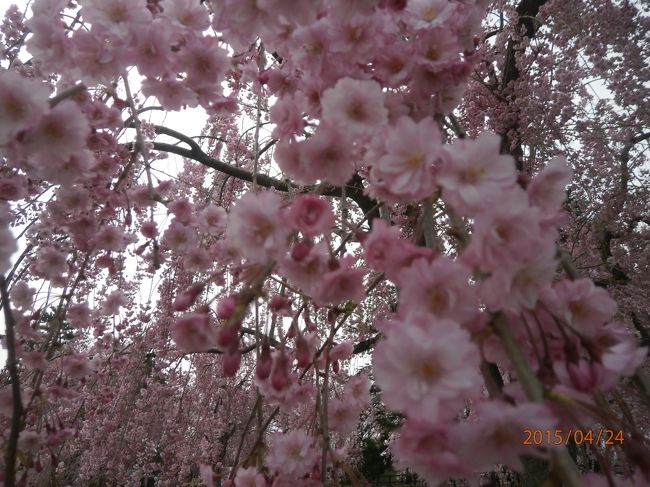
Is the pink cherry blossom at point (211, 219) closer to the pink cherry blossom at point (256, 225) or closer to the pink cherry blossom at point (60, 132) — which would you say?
the pink cherry blossom at point (60, 132)

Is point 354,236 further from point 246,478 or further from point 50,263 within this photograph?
point 50,263

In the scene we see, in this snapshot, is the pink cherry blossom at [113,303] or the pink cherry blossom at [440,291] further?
the pink cherry blossom at [113,303]

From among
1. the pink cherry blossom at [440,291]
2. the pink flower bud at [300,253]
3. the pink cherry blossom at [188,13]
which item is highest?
the pink cherry blossom at [188,13]

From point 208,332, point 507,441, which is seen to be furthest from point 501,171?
point 208,332

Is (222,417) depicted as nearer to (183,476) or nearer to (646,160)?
(183,476)

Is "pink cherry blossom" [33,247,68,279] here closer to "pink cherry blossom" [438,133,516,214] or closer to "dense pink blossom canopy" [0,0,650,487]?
"dense pink blossom canopy" [0,0,650,487]

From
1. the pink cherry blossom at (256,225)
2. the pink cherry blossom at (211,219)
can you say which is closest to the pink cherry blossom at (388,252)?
the pink cherry blossom at (256,225)

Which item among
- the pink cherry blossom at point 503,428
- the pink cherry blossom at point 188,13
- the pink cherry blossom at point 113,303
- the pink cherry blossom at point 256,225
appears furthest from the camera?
the pink cherry blossom at point 113,303

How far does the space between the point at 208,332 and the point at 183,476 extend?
17.3 ft

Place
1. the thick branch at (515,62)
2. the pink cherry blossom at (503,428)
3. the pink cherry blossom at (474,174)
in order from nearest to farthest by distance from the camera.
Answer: the pink cherry blossom at (503,428) → the pink cherry blossom at (474,174) → the thick branch at (515,62)

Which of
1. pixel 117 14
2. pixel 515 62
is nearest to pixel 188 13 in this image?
pixel 117 14

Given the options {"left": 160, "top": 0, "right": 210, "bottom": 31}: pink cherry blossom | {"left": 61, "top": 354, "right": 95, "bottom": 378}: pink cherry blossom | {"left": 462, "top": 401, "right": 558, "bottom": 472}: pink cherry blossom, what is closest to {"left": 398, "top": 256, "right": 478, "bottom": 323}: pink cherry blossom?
{"left": 462, "top": 401, "right": 558, "bottom": 472}: pink cherry blossom

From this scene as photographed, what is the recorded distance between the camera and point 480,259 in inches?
23.7

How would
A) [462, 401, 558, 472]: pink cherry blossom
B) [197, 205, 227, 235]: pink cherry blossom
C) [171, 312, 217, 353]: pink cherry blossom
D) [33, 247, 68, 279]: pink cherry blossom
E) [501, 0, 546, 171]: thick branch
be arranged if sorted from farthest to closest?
[501, 0, 546, 171]: thick branch, [33, 247, 68, 279]: pink cherry blossom, [197, 205, 227, 235]: pink cherry blossom, [171, 312, 217, 353]: pink cherry blossom, [462, 401, 558, 472]: pink cherry blossom
